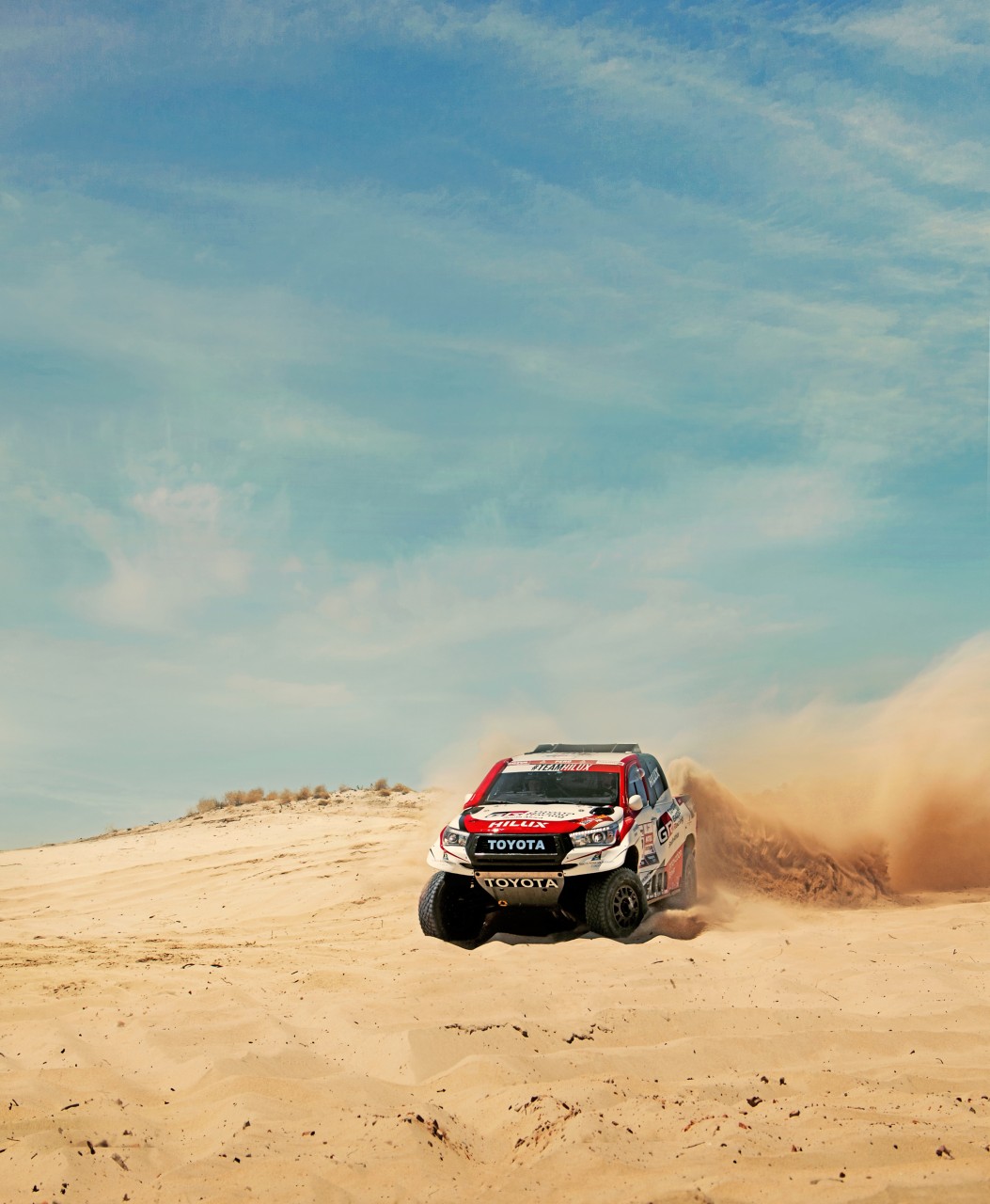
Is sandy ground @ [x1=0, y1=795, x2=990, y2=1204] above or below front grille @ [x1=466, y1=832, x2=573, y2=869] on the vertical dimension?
below

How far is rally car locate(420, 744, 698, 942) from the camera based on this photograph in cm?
1052

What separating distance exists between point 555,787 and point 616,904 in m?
1.63

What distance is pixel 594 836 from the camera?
417 inches

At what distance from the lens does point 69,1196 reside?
17.7ft

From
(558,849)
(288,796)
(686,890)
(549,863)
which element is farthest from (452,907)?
(288,796)

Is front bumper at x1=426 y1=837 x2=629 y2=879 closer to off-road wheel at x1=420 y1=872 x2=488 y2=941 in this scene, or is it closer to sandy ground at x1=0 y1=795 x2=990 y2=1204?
off-road wheel at x1=420 y1=872 x2=488 y2=941

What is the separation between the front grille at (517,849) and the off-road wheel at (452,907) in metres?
0.37

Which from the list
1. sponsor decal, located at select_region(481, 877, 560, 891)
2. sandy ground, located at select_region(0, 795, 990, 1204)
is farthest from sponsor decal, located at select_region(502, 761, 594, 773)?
sandy ground, located at select_region(0, 795, 990, 1204)

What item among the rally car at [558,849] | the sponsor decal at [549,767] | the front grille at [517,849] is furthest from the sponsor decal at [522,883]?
the sponsor decal at [549,767]

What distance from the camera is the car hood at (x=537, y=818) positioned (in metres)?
10.7

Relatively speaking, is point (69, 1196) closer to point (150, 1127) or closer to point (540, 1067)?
point (150, 1127)

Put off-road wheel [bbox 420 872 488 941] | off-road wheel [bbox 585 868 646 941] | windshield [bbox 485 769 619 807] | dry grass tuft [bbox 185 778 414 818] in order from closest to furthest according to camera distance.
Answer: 1. off-road wheel [bbox 585 868 646 941]
2. off-road wheel [bbox 420 872 488 941]
3. windshield [bbox 485 769 619 807]
4. dry grass tuft [bbox 185 778 414 818]

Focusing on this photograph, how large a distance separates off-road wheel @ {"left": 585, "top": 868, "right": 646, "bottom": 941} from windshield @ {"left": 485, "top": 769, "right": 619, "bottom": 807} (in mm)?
842

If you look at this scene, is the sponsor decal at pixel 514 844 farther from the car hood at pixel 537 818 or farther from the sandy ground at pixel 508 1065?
the sandy ground at pixel 508 1065
